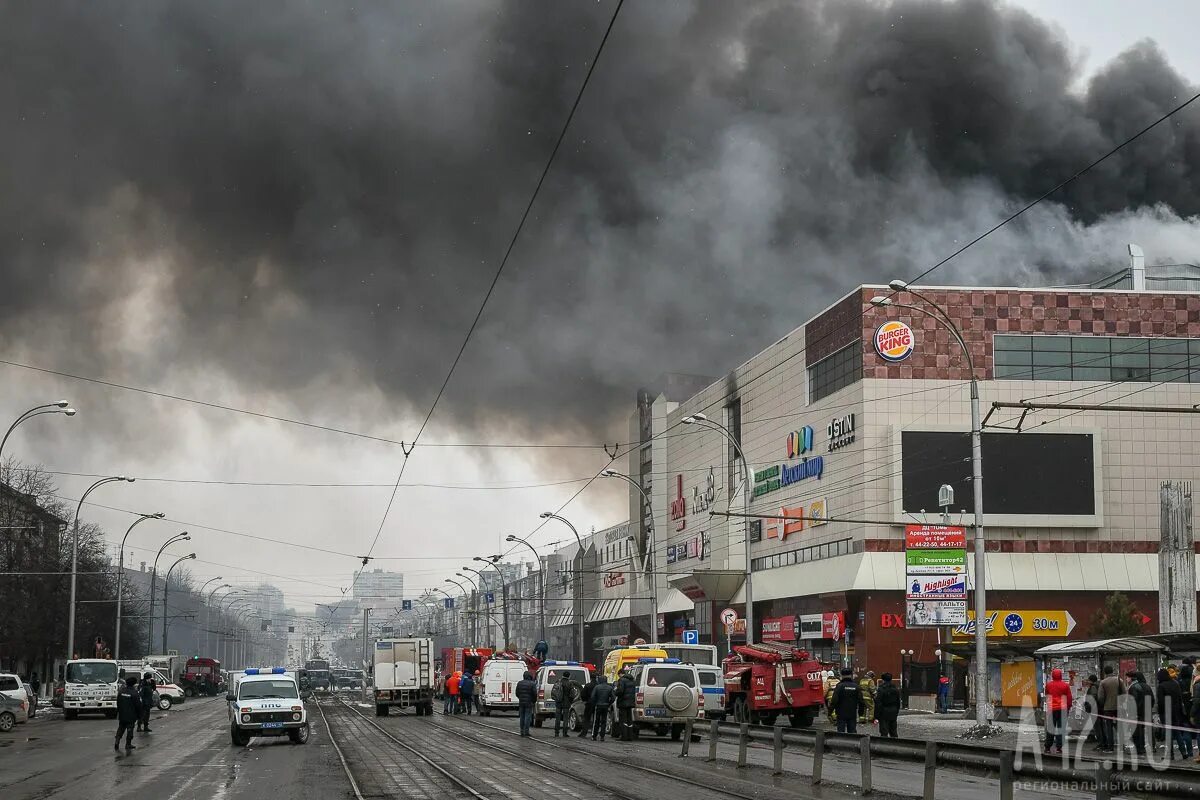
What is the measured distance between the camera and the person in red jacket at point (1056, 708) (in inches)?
1117

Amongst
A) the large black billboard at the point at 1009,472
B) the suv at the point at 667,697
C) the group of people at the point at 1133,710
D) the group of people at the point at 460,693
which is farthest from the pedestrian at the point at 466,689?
the group of people at the point at 1133,710

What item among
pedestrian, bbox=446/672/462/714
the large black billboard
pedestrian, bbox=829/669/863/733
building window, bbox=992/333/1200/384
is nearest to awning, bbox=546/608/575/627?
the large black billboard

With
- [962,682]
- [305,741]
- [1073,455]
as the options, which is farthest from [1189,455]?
[305,741]

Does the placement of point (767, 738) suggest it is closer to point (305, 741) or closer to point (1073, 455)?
point (305, 741)

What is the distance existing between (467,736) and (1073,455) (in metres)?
42.1

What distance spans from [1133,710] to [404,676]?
119 feet

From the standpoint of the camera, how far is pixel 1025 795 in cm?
2112

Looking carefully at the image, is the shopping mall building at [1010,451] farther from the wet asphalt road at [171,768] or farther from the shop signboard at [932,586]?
the wet asphalt road at [171,768]

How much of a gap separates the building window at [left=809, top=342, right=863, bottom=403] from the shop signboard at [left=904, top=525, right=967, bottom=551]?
25.9m

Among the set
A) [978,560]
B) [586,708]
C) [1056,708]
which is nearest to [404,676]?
[586,708]

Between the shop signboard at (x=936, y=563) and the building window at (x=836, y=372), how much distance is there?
26.1 m

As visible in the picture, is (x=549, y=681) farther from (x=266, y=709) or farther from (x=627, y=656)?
(x=266, y=709)

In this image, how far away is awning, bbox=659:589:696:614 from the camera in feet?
331

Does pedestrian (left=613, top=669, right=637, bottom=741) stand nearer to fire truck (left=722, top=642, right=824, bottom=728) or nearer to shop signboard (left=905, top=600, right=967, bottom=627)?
fire truck (left=722, top=642, right=824, bottom=728)
